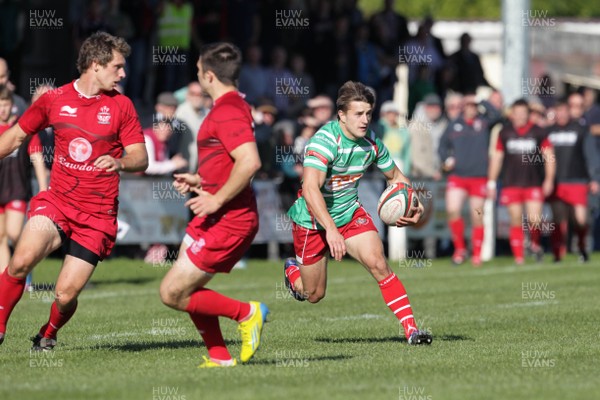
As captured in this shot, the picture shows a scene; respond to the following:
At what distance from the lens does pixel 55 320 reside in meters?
9.88

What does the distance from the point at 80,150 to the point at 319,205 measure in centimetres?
179

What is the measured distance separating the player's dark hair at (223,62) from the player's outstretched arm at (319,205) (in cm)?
163

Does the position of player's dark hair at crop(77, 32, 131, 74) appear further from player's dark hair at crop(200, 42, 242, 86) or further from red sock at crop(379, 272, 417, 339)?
red sock at crop(379, 272, 417, 339)

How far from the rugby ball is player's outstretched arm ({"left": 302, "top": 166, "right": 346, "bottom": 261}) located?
0.64 m

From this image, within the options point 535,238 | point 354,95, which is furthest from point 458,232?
point 354,95

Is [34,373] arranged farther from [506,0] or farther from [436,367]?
[506,0]

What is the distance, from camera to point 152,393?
7.63 meters

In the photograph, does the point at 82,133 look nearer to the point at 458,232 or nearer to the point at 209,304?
the point at 209,304

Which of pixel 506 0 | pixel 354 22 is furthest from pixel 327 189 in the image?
pixel 354 22

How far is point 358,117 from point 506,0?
13.4 meters

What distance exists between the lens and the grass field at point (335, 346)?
791 centimetres

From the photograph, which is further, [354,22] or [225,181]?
[354,22]

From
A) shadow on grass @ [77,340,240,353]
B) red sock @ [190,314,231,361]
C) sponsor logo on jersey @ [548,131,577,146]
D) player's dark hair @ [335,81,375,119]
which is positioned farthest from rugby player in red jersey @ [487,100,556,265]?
red sock @ [190,314,231,361]

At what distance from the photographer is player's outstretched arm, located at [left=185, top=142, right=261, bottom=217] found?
27.1ft
